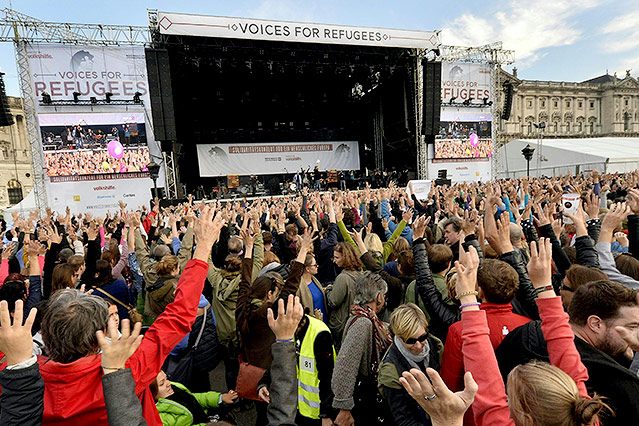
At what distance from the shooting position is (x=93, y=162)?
16609mm

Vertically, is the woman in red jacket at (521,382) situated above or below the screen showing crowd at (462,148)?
below

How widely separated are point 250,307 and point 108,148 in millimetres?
17868

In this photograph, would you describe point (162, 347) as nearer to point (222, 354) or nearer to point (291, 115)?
point (222, 354)

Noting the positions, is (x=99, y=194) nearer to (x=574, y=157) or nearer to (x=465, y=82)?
(x=465, y=82)

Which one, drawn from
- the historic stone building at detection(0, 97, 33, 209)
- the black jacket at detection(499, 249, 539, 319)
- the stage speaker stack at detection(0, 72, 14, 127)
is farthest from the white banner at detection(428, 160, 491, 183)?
the historic stone building at detection(0, 97, 33, 209)

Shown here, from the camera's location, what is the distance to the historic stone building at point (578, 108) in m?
61.7

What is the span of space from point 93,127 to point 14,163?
129 ft

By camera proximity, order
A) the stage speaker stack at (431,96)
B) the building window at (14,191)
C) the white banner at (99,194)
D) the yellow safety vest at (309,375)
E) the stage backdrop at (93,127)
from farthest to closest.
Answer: the building window at (14,191) → the stage speaker stack at (431,96) → the white banner at (99,194) → the stage backdrop at (93,127) → the yellow safety vest at (309,375)

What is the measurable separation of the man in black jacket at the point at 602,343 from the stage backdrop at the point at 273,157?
23.6 m

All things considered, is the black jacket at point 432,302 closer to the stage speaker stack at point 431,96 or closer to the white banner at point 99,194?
the white banner at point 99,194

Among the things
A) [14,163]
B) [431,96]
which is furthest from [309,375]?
[14,163]

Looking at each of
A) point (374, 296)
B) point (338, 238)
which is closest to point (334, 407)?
point (374, 296)

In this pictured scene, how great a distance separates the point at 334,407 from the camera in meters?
2.10

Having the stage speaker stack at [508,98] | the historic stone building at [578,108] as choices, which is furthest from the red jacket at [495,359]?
the historic stone building at [578,108]
